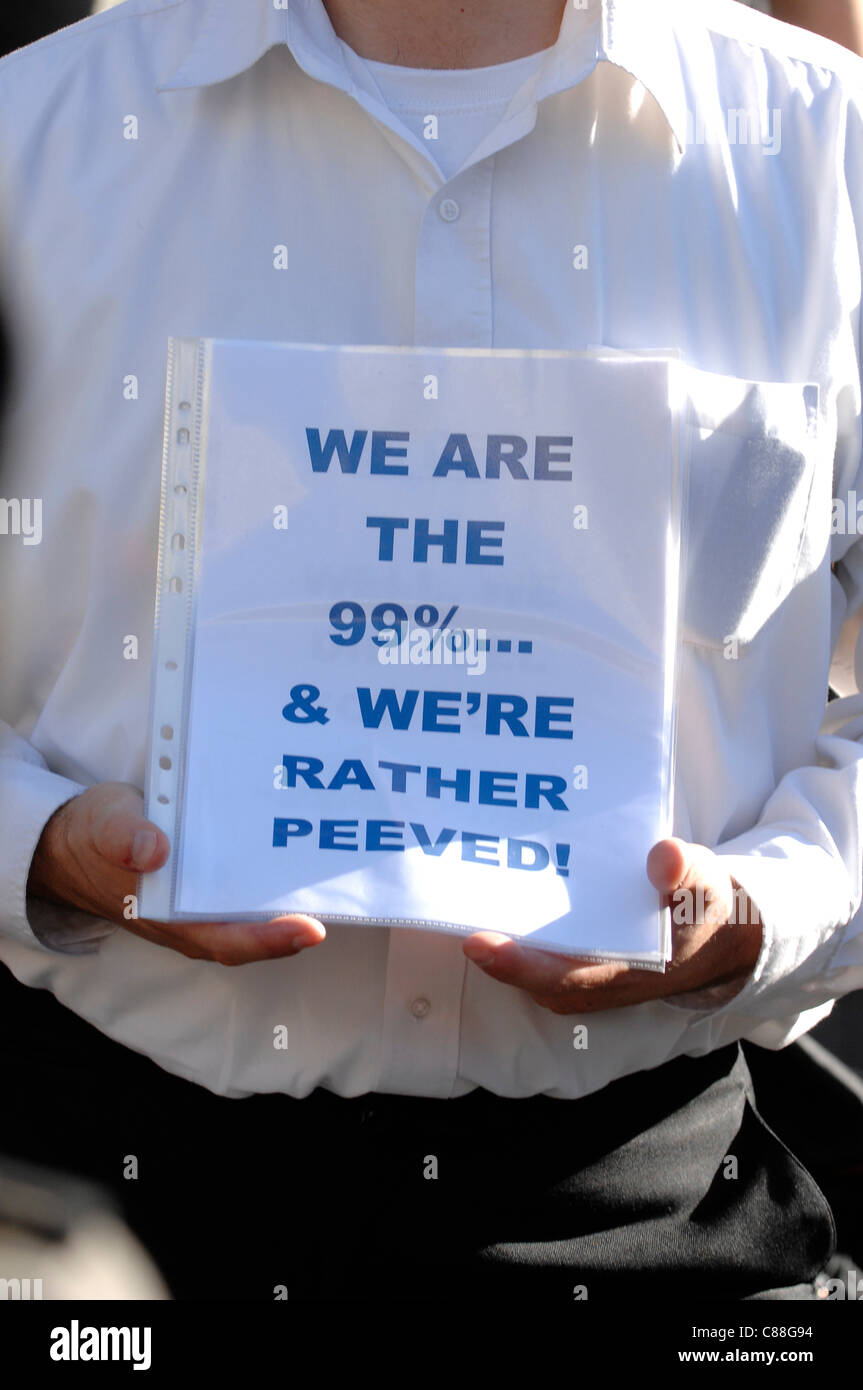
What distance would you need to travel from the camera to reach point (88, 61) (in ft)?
5.49

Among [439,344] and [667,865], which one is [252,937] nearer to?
[667,865]

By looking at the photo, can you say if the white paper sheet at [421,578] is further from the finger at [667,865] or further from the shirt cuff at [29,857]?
the shirt cuff at [29,857]

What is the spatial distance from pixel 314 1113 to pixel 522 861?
0.46 m

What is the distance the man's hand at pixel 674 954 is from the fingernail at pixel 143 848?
12.3 inches

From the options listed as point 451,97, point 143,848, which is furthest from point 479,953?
point 451,97

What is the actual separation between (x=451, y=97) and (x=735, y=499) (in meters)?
0.58

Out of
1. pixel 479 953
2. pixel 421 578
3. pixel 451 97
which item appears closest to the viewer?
pixel 479 953

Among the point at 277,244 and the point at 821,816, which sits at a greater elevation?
the point at 277,244

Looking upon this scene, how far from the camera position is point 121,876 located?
1.45 metres

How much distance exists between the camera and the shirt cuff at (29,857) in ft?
4.98

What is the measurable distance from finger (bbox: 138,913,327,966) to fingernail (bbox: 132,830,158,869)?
3.3 inches

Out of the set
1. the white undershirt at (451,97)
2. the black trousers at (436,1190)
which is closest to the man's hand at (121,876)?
the black trousers at (436,1190)
